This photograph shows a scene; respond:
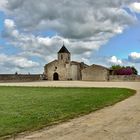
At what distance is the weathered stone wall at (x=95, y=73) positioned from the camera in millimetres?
101250

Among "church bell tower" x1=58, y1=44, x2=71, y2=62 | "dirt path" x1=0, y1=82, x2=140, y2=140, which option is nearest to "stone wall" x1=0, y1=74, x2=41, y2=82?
"church bell tower" x1=58, y1=44, x2=71, y2=62

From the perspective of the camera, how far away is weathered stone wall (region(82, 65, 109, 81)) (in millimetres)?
101250

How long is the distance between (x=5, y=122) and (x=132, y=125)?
4332mm


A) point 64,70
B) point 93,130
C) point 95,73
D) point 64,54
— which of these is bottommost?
point 93,130

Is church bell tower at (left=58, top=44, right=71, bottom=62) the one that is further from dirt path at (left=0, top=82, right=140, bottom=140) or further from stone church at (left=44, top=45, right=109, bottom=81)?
dirt path at (left=0, top=82, right=140, bottom=140)

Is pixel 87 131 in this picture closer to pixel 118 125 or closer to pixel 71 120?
pixel 118 125

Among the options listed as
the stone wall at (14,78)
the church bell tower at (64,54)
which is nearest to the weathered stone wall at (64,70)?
the church bell tower at (64,54)

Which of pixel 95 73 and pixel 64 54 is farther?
pixel 64 54

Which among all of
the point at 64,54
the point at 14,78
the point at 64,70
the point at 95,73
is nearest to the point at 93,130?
the point at 14,78

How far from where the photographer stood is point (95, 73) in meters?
103

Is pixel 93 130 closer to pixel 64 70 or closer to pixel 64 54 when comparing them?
pixel 64 70

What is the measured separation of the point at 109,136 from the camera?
10.3 metres

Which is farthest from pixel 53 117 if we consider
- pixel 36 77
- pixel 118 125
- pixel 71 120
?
pixel 36 77

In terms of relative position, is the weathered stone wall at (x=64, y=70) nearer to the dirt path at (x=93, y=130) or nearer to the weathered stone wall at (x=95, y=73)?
the weathered stone wall at (x=95, y=73)
